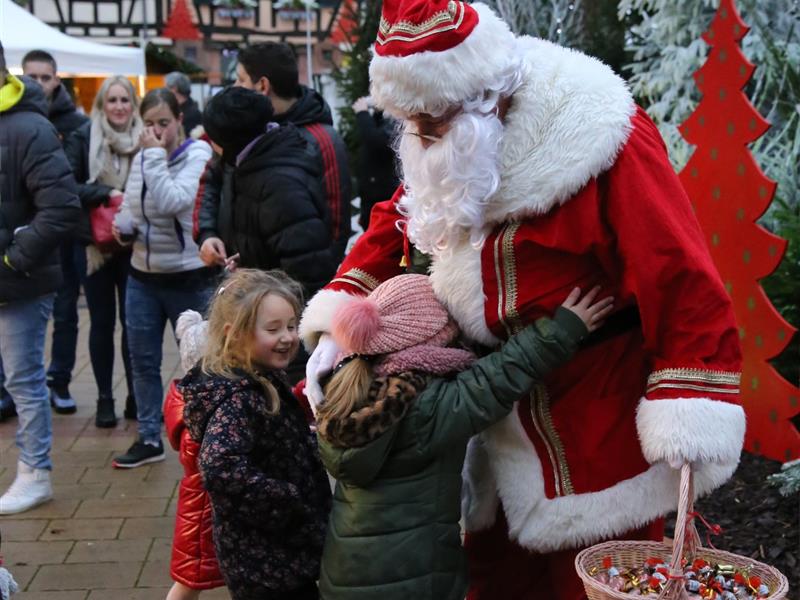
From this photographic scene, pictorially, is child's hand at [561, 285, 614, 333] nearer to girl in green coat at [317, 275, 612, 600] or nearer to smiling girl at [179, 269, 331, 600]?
girl in green coat at [317, 275, 612, 600]

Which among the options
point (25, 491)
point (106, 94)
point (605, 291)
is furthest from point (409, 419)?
point (106, 94)

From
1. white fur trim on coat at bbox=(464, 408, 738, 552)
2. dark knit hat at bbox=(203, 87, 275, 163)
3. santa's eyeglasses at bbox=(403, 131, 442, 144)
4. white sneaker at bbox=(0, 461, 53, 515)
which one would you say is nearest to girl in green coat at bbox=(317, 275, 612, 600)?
white fur trim on coat at bbox=(464, 408, 738, 552)

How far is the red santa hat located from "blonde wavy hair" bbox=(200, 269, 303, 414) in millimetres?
955

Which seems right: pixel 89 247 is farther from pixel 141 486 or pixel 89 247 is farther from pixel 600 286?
pixel 600 286

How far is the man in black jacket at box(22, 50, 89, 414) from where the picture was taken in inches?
257

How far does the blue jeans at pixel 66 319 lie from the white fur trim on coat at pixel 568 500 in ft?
14.6

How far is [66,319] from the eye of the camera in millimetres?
6543

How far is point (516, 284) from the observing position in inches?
100

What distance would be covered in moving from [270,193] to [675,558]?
2.49 metres

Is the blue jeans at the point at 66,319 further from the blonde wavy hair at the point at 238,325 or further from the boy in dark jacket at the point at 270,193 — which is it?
the blonde wavy hair at the point at 238,325

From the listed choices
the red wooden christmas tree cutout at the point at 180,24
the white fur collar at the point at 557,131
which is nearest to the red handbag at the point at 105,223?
the white fur collar at the point at 557,131

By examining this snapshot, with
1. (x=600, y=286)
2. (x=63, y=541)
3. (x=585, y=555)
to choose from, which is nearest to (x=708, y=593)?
(x=585, y=555)

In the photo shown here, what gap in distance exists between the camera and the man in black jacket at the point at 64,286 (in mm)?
6527

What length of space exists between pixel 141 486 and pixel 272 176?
6.19 ft
